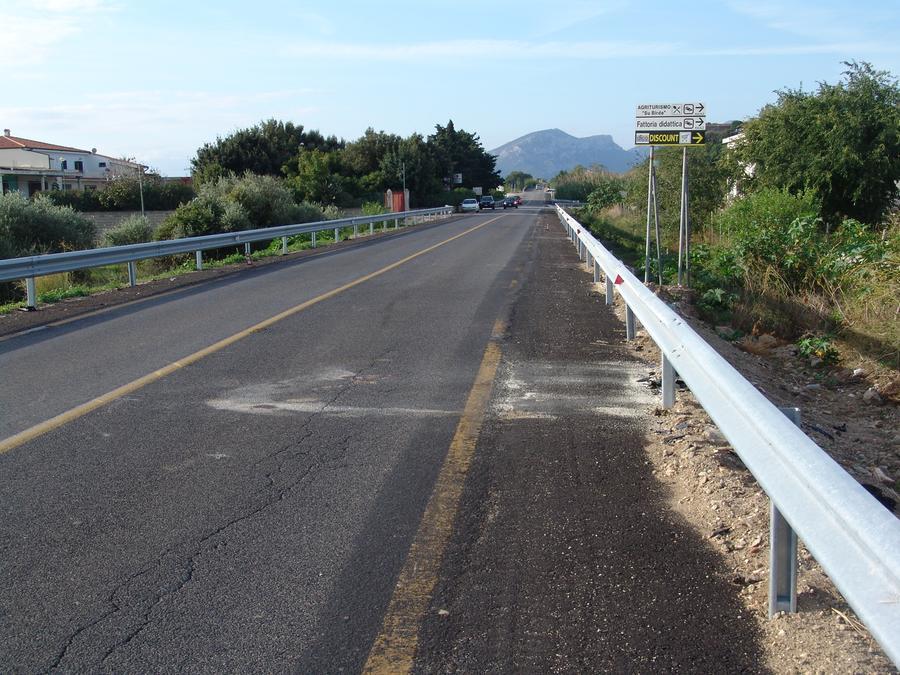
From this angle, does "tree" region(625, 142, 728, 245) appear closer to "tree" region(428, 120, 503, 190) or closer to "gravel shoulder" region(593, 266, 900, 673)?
"gravel shoulder" region(593, 266, 900, 673)

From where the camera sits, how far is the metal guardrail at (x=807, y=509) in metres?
2.45

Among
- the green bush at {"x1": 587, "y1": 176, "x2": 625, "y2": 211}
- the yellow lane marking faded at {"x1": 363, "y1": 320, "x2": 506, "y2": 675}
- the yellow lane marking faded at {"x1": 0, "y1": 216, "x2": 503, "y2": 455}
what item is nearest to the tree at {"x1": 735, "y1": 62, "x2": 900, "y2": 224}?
the yellow lane marking faded at {"x1": 0, "y1": 216, "x2": 503, "y2": 455}

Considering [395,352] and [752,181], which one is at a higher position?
[752,181]

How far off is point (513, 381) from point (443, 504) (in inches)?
124

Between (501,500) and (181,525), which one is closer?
(181,525)

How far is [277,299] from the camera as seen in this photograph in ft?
44.6

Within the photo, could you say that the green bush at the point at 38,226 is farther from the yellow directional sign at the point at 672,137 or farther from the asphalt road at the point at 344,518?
the yellow directional sign at the point at 672,137

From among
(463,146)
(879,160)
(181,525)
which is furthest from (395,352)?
(463,146)

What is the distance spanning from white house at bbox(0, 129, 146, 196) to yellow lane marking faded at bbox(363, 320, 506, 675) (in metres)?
76.2

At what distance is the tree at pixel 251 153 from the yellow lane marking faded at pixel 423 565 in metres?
71.4

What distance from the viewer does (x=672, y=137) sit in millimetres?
14609

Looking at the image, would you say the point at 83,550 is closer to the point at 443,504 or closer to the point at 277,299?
the point at 443,504

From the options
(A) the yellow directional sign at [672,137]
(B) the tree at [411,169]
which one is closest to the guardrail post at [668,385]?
(A) the yellow directional sign at [672,137]

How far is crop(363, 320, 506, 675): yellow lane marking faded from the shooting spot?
11.2 feet
